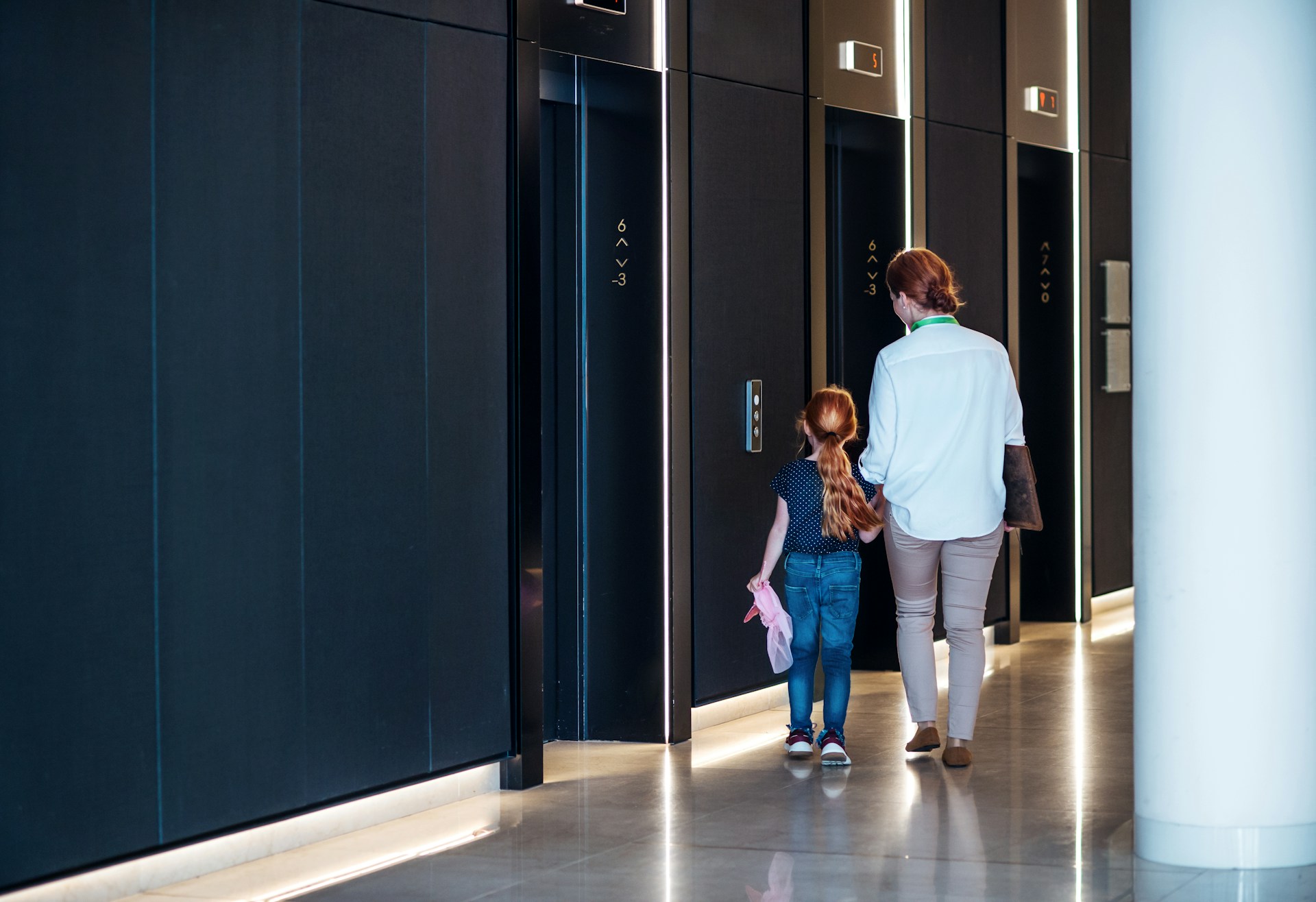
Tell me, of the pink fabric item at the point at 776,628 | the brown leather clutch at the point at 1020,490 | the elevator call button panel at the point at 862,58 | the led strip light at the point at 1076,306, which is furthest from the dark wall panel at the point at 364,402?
the led strip light at the point at 1076,306

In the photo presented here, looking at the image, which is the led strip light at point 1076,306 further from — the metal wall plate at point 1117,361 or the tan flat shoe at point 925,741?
the tan flat shoe at point 925,741

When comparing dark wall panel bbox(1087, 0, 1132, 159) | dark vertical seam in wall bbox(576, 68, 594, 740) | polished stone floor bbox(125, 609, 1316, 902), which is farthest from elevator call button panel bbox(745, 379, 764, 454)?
dark wall panel bbox(1087, 0, 1132, 159)

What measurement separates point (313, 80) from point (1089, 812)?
3.03 metres

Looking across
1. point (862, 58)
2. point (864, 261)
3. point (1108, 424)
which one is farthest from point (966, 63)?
point (1108, 424)

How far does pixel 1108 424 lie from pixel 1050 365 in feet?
2.25

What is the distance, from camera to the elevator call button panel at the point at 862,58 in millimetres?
6898

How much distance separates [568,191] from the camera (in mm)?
5711

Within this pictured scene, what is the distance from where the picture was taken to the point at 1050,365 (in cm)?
890

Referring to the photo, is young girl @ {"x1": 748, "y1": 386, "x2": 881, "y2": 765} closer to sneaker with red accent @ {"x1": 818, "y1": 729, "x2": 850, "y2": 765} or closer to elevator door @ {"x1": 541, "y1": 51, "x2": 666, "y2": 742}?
sneaker with red accent @ {"x1": 818, "y1": 729, "x2": 850, "y2": 765}

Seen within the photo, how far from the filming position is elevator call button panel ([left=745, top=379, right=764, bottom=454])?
6.08m

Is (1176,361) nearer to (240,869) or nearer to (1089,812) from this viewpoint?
(1089,812)

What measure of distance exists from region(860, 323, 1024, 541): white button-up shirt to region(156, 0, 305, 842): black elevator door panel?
6.51 feet

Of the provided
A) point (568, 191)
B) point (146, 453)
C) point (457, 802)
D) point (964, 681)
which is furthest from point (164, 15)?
point (964, 681)

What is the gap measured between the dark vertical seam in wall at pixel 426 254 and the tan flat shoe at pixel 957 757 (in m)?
1.75
